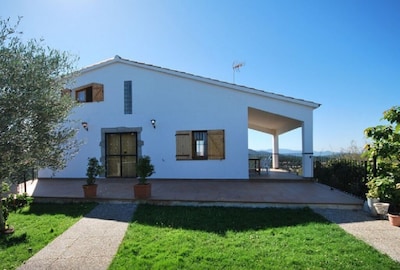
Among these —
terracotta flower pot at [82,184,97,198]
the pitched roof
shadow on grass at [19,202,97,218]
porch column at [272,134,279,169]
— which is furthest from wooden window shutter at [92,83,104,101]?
porch column at [272,134,279,169]

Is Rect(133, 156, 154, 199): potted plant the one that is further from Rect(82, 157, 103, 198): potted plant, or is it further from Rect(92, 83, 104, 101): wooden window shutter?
Rect(92, 83, 104, 101): wooden window shutter

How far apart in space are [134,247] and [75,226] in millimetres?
1909

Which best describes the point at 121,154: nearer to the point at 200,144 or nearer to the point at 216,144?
the point at 200,144

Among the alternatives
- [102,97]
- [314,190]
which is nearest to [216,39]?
[102,97]

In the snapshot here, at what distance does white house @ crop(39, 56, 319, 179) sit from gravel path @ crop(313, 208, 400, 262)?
4364mm

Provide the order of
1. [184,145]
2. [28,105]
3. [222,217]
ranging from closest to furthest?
[28,105]
[222,217]
[184,145]

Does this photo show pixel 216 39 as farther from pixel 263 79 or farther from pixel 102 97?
pixel 102 97

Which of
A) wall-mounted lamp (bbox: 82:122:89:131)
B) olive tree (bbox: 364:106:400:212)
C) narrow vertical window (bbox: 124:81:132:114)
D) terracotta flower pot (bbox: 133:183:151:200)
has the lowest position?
terracotta flower pot (bbox: 133:183:151:200)

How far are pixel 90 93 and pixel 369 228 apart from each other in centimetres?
1133

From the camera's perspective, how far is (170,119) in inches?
434

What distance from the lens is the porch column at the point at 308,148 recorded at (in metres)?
10.1

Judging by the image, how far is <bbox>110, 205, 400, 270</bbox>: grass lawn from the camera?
11.7ft

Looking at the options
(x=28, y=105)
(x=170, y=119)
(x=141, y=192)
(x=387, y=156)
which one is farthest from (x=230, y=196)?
(x=28, y=105)

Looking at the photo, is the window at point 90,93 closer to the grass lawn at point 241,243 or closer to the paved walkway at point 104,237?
the paved walkway at point 104,237
